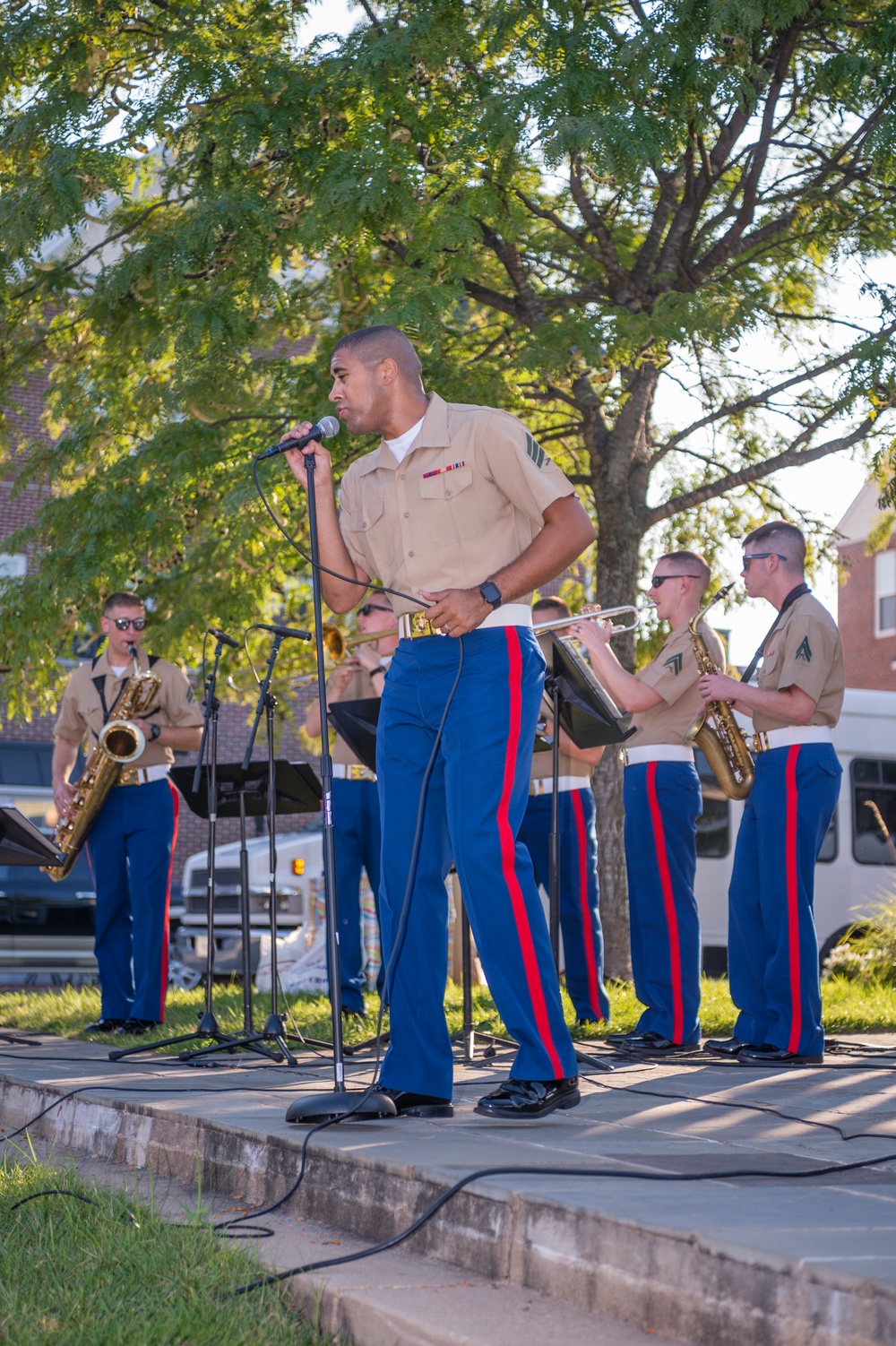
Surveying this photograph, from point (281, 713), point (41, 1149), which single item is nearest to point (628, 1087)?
point (41, 1149)

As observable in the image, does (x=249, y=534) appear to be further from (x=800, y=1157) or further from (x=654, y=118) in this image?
(x=800, y=1157)

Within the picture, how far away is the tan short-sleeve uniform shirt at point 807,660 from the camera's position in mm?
6078

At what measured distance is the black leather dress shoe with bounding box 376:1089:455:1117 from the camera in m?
4.15

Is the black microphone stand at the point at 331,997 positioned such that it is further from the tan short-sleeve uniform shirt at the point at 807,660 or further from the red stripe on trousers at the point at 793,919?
the tan short-sleeve uniform shirt at the point at 807,660

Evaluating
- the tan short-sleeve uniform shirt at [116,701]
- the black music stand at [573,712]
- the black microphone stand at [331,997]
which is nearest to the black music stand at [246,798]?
the tan short-sleeve uniform shirt at [116,701]

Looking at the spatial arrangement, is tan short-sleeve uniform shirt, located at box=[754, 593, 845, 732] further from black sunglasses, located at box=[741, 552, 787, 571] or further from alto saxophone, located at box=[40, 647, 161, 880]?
alto saxophone, located at box=[40, 647, 161, 880]

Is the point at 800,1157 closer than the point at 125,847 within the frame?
Yes

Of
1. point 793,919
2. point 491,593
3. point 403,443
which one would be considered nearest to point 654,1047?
point 793,919

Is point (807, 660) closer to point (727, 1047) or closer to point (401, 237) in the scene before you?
point (727, 1047)

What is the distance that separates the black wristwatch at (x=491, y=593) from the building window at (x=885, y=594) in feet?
94.3

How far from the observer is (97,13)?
8.83 m

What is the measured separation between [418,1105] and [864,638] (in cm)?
2951

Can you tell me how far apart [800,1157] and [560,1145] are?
0.58 meters

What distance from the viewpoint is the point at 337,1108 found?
394 centimetres
